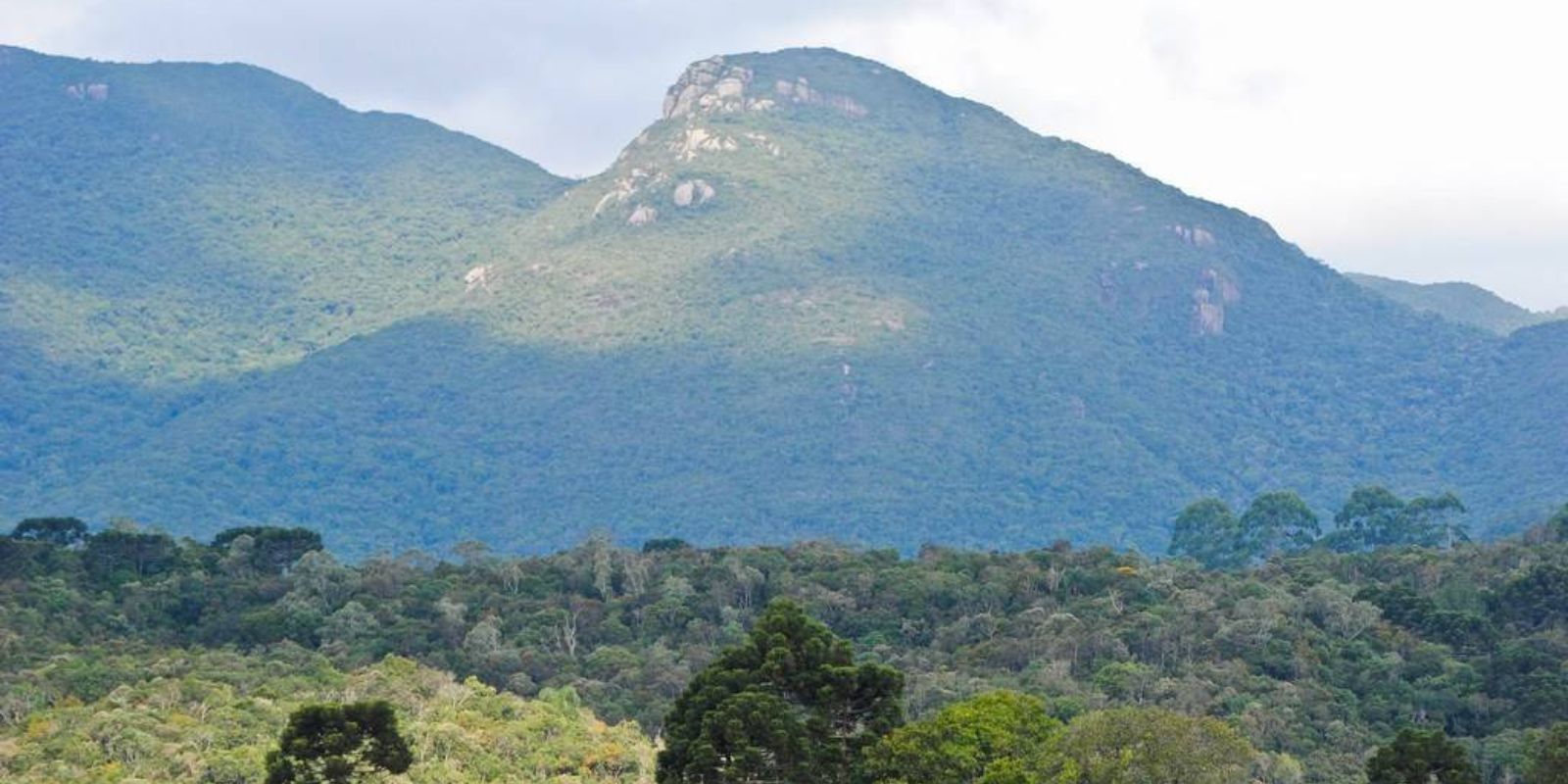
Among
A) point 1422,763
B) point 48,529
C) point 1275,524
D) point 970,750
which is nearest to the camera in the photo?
point 1422,763

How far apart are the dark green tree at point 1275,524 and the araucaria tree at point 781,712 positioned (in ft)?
315

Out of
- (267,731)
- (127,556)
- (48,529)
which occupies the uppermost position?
(267,731)

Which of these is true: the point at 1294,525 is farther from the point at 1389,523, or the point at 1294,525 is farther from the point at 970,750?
the point at 970,750

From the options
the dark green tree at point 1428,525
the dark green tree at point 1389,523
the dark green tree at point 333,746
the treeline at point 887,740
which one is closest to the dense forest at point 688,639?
the dark green tree at point 333,746

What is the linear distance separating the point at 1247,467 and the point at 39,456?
300 ft

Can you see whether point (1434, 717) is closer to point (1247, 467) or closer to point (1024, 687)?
point (1024, 687)

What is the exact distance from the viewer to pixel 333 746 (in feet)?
176

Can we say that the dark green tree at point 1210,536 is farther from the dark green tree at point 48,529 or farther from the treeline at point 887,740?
the treeline at point 887,740

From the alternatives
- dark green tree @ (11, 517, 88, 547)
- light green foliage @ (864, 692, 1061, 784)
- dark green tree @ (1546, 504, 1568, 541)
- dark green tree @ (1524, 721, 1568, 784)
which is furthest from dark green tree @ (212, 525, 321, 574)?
dark green tree @ (1524, 721, 1568, 784)

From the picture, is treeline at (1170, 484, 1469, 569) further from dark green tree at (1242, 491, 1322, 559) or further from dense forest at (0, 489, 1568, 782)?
dense forest at (0, 489, 1568, 782)

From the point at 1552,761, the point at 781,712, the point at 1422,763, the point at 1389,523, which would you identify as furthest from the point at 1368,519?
the point at 781,712

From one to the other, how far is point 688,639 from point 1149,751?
148 feet

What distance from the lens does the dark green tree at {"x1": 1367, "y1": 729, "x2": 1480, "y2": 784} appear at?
164 feet

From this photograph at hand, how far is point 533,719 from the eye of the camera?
73.7 m
